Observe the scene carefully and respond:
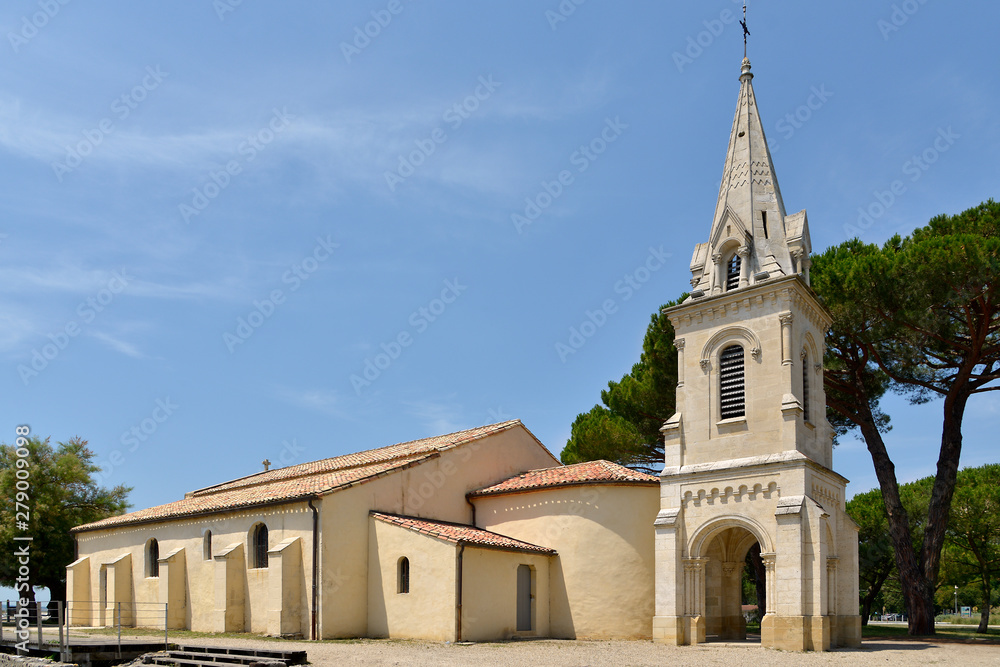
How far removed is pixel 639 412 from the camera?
119 feet

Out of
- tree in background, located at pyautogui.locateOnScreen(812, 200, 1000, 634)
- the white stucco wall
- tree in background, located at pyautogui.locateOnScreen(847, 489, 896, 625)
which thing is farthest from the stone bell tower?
tree in background, located at pyautogui.locateOnScreen(847, 489, 896, 625)

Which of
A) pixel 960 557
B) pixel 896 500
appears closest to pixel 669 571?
pixel 896 500

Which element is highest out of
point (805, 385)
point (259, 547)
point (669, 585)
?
point (805, 385)

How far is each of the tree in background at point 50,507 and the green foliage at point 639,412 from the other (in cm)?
2785

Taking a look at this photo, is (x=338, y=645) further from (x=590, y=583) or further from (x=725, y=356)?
(x=725, y=356)

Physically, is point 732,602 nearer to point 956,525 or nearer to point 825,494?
point 825,494

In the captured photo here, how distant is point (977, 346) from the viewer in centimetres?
2903

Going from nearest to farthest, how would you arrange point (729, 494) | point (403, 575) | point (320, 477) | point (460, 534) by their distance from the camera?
point (729, 494)
point (460, 534)
point (403, 575)
point (320, 477)

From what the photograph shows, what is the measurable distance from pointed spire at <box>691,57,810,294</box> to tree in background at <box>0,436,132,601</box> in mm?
36959

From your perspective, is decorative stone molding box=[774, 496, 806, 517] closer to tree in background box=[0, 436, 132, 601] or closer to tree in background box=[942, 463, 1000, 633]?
tree in background box=[942, 463, 1000, 633]

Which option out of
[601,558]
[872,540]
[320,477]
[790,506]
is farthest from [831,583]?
[872,540]

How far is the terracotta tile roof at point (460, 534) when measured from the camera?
24547 millimetres

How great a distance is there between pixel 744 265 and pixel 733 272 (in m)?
0.70

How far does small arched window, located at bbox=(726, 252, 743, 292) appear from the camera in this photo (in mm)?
26094
